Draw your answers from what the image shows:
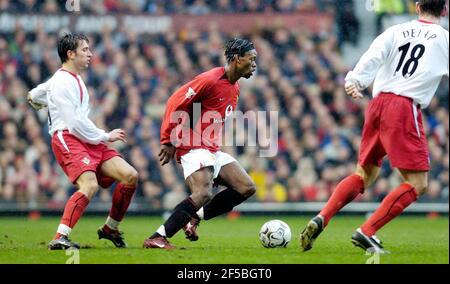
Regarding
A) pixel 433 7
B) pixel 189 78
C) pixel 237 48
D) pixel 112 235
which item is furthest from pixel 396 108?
pixel 189 78

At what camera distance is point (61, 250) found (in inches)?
330

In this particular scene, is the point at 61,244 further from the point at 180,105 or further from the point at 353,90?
the point at 353,90

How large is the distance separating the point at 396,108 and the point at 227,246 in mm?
2346

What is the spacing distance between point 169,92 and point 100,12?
2.44 meters

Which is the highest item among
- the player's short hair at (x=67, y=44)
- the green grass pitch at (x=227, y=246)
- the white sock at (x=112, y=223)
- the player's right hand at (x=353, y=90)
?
the player's short hair at (x=67, y=44)

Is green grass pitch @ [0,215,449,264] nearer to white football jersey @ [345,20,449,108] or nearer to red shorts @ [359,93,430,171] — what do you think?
red shorts @ [359,93,430,171]

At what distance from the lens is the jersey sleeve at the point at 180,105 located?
860 centimetres

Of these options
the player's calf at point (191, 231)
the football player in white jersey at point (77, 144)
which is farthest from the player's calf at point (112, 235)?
the player's calf at point (191, 231)

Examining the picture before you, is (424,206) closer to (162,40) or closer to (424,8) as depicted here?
(162,40)

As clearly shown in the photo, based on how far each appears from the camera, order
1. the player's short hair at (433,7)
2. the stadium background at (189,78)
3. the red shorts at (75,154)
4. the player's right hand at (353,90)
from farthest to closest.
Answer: the stadium background at (189,78), the red shorts at (75,154), the player's short hair at (433,7), the player's right hand at (353,90)

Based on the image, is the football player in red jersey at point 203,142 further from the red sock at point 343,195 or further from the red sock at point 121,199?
the red sock at point 343,195

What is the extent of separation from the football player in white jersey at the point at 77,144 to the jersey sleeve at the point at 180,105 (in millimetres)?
419

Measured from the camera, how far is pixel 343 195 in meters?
8.21

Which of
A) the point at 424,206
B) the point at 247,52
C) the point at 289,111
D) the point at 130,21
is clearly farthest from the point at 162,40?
the point at 247,52
